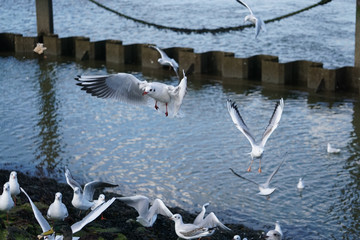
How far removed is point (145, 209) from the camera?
8711 millimetres

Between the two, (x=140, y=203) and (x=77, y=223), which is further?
(x=140, y=203)

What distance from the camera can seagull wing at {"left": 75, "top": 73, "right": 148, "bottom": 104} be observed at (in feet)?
30.7

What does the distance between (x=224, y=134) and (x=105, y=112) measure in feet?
10.2

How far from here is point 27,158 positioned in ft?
42.2

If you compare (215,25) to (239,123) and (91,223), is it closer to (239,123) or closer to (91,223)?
(239,123)

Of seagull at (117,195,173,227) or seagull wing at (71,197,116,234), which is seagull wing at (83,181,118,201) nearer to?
seagull at (117,195,173,227)

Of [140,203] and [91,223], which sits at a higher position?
[140,203]

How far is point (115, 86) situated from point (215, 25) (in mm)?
21489

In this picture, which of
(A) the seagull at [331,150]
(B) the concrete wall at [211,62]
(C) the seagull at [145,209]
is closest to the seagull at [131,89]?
(C) the seagull at [145,209]

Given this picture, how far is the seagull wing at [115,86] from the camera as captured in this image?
9.36 meters

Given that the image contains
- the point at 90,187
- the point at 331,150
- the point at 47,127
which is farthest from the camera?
the point at 47,127

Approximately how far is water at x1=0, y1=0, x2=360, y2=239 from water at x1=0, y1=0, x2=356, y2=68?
3.29 metres

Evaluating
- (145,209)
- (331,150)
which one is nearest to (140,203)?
(145,209)

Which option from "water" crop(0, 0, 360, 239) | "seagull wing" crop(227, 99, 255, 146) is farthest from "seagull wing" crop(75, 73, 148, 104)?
"seagull wing" crop(227, 99, 255, 146)
